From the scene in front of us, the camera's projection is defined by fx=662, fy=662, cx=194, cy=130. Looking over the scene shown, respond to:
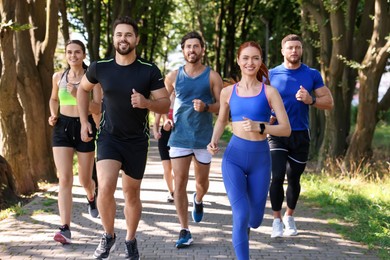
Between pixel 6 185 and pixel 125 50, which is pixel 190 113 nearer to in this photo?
pixel 125 50

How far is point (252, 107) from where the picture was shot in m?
6.13

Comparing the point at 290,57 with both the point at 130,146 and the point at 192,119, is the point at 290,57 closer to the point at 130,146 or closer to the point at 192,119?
the point at 192,119

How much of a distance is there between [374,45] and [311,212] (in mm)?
5201

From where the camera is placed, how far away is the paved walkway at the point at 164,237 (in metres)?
6.82

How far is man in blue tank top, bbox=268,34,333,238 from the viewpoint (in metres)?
7.61

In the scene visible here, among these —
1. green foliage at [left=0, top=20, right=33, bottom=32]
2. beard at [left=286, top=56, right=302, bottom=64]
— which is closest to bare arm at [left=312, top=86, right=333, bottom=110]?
beard at [left=286, top=56, right=302, bottom=64]

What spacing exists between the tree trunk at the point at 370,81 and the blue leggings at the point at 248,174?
751 centimetres

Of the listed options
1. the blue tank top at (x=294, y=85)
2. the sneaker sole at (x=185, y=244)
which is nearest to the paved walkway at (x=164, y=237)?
the sneaker sole at (x=185, y=244)

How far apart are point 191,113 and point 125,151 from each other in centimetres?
137

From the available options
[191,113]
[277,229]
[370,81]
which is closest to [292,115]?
[191,113]

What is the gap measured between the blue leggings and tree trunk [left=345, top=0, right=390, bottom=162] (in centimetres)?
751

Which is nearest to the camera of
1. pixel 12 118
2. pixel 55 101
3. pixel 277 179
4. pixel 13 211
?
pixel 277 179

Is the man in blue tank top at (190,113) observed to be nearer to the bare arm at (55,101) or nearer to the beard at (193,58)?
the beard at (193,58)

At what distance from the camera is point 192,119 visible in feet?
24.6
